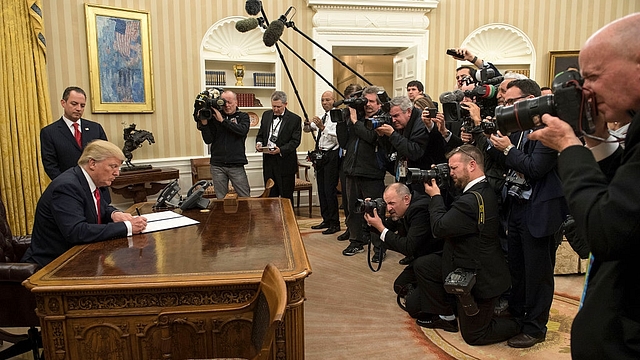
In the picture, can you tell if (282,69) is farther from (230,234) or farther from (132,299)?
(132,299)

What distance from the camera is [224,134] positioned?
4.21m

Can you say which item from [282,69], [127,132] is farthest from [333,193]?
[127,132]

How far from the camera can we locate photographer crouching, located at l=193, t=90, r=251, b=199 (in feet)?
13.2

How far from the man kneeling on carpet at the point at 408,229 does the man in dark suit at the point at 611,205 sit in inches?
67.3

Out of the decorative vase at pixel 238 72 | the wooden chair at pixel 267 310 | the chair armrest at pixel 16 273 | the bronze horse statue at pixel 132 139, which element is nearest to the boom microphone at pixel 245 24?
the decorative vase at pixel 238 72

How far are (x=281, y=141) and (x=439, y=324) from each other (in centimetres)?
249

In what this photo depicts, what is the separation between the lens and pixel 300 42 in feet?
18.7

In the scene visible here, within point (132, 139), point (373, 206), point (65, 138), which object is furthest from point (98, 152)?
point (132, 139)

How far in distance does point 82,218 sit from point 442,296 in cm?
192

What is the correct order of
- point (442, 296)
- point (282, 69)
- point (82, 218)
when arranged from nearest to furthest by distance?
point (82, 218) < point (442, 296) < point (282, 69)

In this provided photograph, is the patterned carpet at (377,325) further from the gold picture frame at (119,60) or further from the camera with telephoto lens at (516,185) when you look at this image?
the gold picture frame at (119,60)

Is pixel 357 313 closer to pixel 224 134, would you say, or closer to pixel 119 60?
pixel 224 134

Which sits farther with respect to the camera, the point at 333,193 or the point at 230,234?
the point at 333,193

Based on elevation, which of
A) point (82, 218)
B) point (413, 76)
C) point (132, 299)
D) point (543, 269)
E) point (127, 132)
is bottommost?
point (543, 269)
